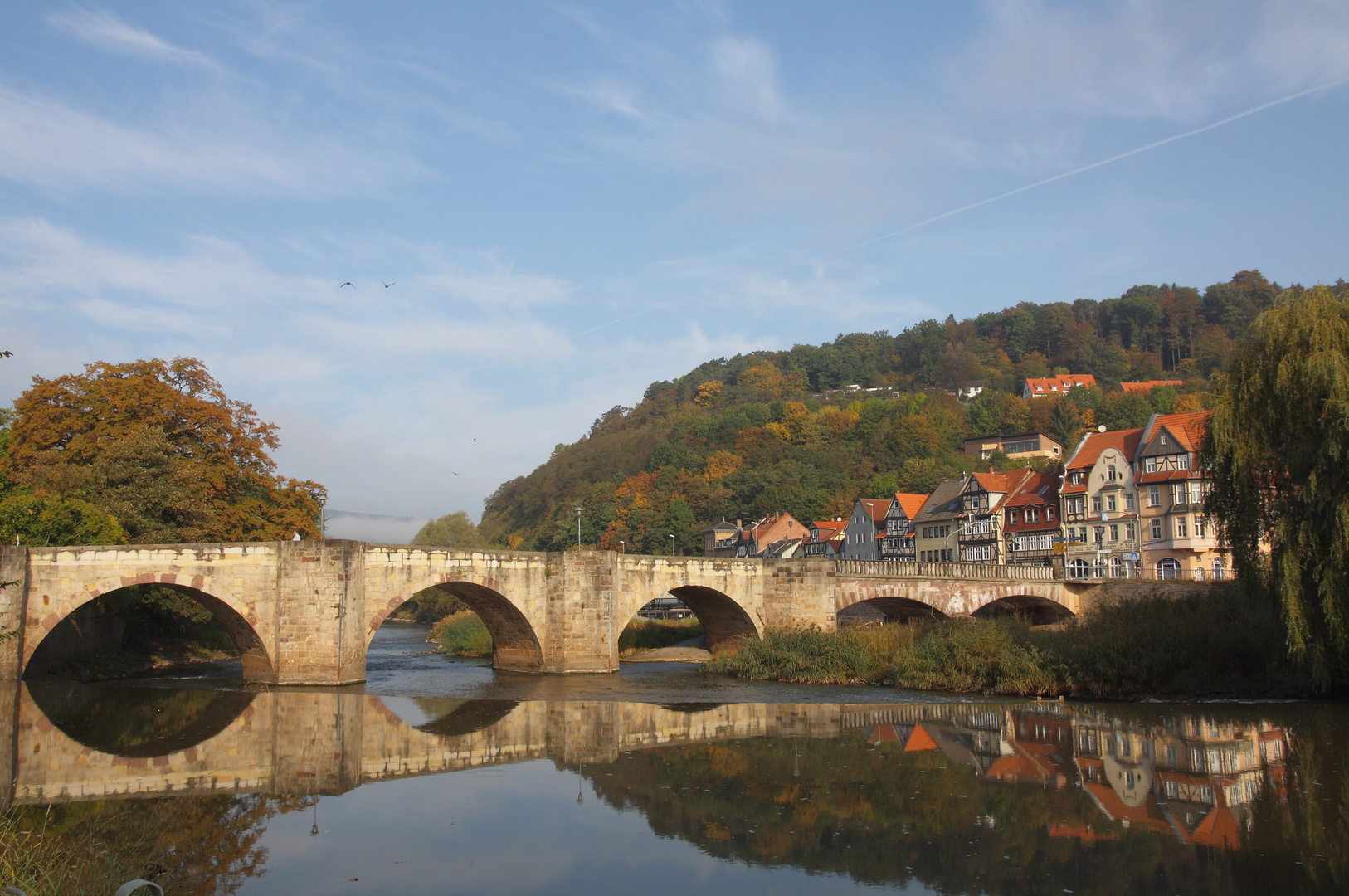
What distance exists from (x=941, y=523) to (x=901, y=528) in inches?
166

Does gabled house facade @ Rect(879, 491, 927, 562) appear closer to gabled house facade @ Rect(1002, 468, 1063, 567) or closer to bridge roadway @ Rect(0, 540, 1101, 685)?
gabled house facade @ Rect(1002, 468, 1063, 567)

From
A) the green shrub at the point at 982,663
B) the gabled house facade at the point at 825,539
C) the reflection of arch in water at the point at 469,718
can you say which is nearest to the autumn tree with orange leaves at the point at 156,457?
the reflection of arch in water at the point at 469,718

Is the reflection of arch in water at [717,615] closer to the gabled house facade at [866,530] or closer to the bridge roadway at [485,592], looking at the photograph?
the bridge roadway at [485,592]

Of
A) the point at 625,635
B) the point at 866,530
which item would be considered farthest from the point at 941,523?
the point at 625,635

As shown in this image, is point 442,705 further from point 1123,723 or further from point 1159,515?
point 1159,515

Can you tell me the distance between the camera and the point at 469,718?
67.9 feet

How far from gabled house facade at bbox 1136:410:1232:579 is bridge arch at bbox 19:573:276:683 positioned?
125ft

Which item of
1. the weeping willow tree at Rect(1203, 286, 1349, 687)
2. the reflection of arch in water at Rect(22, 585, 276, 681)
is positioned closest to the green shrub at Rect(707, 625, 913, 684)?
the weeping willow tree at Rect(1203, 286, 1349, 687)

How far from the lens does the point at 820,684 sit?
2783cm

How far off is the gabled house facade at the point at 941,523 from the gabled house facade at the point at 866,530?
13.0 ft

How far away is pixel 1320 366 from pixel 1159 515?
105ft

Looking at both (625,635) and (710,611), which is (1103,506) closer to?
(710,611)

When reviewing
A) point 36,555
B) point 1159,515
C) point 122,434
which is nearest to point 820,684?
point 36,555

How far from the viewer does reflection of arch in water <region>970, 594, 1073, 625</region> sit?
3678 centimetres
